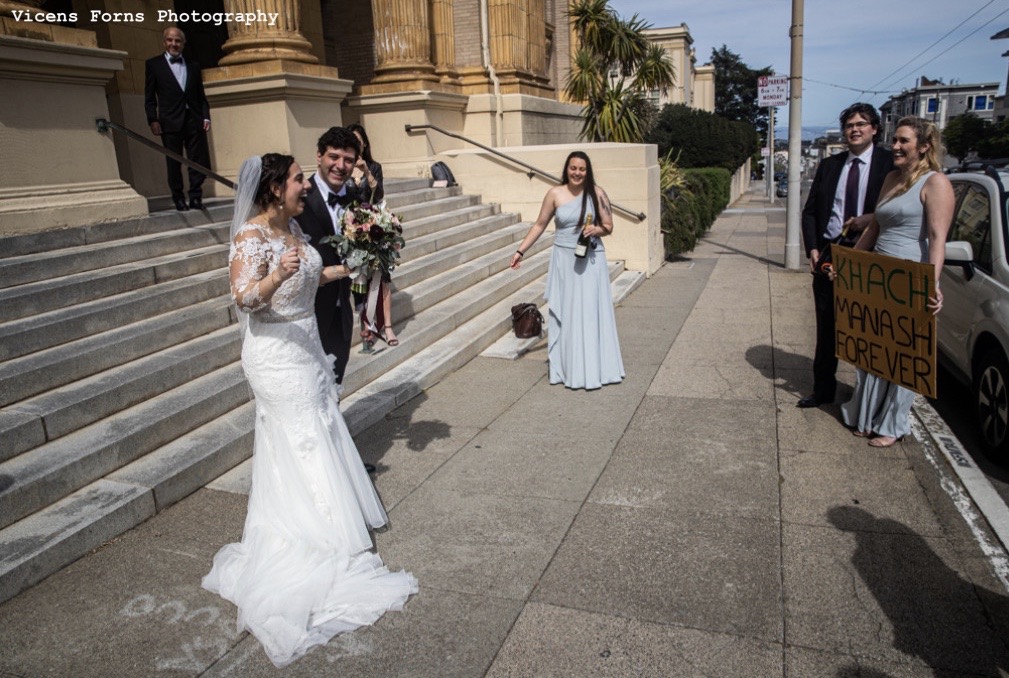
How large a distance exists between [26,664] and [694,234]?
14.1 m

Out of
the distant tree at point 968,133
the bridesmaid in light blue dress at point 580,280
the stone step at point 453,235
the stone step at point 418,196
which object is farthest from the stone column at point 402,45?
the distant tree at point 968,133

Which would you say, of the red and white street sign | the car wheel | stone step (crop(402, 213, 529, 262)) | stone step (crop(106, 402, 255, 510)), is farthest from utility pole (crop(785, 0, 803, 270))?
stone step (crop(106, 402, 255, 510))

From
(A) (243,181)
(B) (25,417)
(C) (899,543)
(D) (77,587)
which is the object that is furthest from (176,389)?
(C) (899,543)

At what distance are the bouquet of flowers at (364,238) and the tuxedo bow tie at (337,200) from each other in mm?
376

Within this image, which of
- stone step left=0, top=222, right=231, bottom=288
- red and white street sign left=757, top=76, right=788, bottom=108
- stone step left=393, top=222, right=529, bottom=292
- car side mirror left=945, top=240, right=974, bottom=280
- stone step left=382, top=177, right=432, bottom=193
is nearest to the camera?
car side mirror left=945, top=240, right=974, bottom=280

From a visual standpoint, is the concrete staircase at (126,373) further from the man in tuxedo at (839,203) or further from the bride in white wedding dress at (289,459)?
Result: the man in tuxedo at (839,203)

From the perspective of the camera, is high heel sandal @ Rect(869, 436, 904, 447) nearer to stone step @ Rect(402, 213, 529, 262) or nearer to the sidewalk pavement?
the sidewalk pavement

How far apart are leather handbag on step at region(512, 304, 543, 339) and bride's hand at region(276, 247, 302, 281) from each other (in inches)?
195

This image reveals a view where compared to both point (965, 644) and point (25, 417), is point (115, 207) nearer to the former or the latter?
point (25, 417)

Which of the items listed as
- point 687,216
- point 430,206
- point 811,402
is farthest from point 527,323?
point 687,216

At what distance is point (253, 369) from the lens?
3.77 m

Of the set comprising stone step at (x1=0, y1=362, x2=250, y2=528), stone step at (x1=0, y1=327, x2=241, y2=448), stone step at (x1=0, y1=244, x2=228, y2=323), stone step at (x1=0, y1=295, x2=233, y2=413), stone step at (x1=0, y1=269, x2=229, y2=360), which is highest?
stone step at (x1=0, y1=244, x2=228, y2=323)

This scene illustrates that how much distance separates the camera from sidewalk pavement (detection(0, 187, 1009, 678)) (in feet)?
10.4

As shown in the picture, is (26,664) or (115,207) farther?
(115,207)
